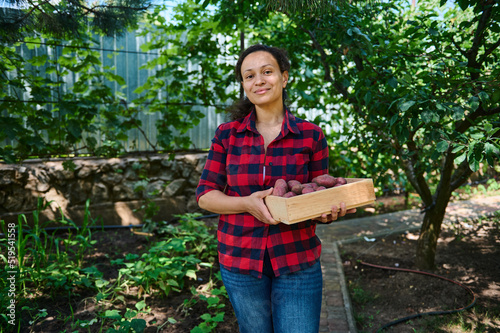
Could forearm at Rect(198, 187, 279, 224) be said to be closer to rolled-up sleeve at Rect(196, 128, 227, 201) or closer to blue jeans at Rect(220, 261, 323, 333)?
rolled-up sleeve at Rect(196, 128, 227, 201)

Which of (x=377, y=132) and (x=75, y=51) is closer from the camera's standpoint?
(x=377, y=132)

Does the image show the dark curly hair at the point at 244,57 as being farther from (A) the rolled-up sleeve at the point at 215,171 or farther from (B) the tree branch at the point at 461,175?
(B) the tree branch at the point at 461,175

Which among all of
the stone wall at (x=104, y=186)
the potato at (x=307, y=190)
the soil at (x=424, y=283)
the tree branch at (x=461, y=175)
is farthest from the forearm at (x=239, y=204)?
the stone wall at (x=104, y=186)

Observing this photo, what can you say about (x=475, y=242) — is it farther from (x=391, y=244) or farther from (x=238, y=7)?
(x=238, y=7)

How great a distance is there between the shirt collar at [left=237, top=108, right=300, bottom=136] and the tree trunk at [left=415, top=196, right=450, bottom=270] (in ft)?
8.17

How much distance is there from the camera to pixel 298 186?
1.59 meters

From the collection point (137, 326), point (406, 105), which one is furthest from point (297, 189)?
point (137, 326)

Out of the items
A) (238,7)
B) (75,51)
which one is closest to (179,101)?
(75,51)

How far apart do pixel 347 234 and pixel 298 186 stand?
3634mm

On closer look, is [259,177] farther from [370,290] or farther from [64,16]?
[64,16]

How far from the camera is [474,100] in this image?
2.20 metres

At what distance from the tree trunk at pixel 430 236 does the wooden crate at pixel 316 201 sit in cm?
227

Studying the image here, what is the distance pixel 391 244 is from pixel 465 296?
1.37 meters

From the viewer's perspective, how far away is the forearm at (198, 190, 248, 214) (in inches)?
64.4
